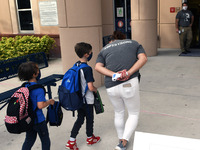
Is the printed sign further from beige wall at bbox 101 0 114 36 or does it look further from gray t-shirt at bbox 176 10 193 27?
gray t-shirt at bbox 176 10 193 27

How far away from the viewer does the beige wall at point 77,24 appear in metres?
5.93

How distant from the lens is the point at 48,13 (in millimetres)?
11320

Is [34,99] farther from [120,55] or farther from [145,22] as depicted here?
[145,22]

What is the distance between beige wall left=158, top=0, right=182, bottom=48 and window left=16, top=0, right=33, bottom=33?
6.36 m

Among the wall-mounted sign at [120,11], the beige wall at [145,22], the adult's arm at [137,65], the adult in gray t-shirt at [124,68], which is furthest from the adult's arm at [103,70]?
the wall-mounted sign at [120,11]

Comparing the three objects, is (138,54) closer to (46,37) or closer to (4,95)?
(4,95)

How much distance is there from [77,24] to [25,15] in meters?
7.31

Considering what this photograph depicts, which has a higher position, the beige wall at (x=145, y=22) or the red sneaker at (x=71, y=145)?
the beige wall at (x=145, y=22)

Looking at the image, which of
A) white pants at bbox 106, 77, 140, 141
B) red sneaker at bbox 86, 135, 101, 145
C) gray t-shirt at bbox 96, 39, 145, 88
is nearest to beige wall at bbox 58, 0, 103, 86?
red sneaker at bbox 86, 135, 101, 145

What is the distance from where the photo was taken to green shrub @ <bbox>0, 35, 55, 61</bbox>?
9.35 m

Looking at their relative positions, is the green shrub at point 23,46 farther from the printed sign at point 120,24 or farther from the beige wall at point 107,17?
the printed sign at point 120,24

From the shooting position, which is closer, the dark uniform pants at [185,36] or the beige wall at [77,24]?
the beige wall at [77,24]

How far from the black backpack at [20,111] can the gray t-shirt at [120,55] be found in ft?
3.23

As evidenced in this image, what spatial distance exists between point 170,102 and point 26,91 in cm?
352
